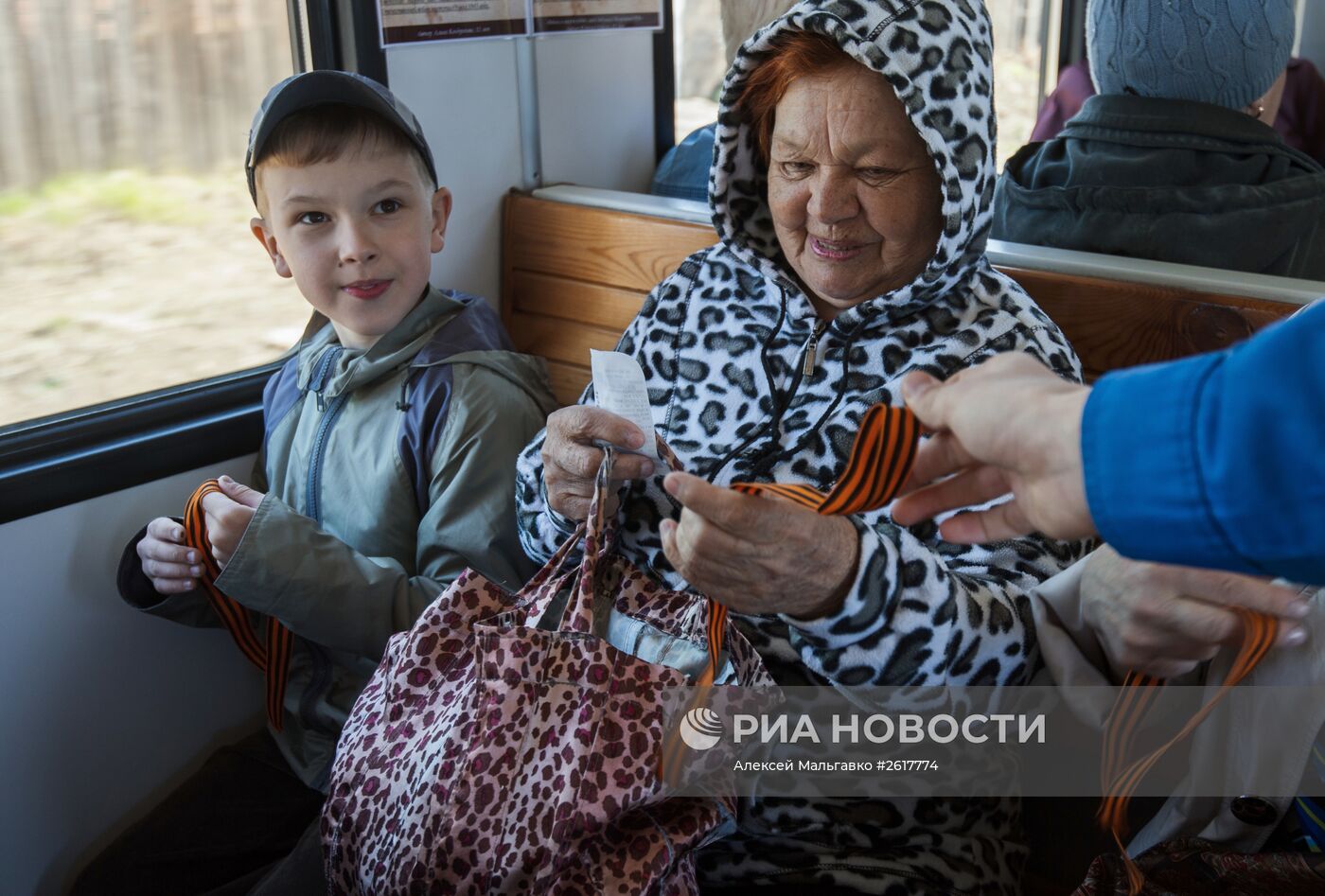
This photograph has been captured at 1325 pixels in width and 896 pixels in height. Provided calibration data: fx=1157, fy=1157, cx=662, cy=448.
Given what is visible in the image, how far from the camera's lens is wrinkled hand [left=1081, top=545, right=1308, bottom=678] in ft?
3.83

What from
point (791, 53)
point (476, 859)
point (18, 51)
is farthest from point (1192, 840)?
point (18, 51)

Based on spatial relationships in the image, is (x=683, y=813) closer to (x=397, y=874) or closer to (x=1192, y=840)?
(x=397, y=874)

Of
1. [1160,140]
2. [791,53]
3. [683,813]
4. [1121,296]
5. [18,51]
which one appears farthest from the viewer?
[1160,140]

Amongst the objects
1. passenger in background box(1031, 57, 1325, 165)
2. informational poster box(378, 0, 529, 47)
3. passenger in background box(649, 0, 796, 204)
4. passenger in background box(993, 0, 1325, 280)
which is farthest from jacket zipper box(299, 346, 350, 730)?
passenger in background box(1031, 57, 1325, 165)

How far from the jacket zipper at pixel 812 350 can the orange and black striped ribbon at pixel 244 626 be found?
966 millimetres

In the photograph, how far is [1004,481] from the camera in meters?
1.04

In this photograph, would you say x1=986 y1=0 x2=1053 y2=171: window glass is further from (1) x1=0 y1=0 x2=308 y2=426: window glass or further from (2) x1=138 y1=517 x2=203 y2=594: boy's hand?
(2) x1=138 y1=517 x2=203 y2=594: boy's hand

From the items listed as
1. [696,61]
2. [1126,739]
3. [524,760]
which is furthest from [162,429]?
[696,61]

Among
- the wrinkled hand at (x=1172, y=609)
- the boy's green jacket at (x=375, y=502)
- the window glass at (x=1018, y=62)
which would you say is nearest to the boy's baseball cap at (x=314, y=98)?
the boy's green jacket at (x=375, y=502)

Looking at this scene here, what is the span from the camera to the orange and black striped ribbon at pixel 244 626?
1.89 metres

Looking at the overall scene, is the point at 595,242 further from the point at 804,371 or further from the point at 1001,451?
the point at 1001,451

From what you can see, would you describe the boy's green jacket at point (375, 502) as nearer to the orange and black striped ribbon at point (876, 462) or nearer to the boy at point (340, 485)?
the boy at point (340, 485)

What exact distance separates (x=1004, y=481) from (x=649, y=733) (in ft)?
1.75

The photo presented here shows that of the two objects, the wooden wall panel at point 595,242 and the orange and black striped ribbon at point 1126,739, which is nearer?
the orange and black striped ribbon at point 1126,739
